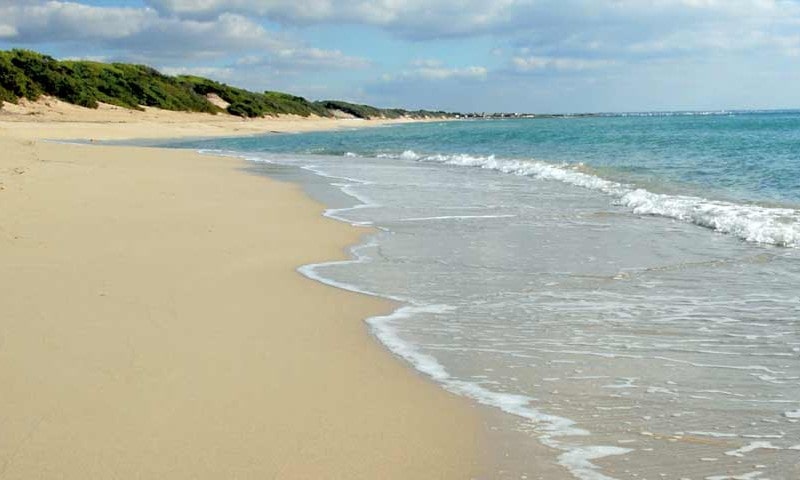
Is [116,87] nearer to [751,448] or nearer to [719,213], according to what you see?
[719,213]

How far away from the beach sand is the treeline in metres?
46.5

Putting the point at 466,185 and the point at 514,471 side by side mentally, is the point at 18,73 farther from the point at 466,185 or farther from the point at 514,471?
the point at 514,471

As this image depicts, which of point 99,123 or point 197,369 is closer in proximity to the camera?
point 197,369

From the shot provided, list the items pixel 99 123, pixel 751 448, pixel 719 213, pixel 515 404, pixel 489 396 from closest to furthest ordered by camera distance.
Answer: pixel 751 448 < pixel 515 404 < pixel 489 396 < pixel 719 213 < pixel 99 123

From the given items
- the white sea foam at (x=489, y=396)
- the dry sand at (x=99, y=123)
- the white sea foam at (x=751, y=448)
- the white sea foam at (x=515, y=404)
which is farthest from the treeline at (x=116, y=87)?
the white sea foam at (x=751, y=448)

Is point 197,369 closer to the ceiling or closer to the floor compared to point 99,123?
closer to the floor

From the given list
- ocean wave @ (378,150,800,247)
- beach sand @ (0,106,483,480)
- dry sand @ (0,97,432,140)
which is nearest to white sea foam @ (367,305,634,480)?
beach sand @ (0,106,483,480)

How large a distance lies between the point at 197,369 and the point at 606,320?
2.98 metres

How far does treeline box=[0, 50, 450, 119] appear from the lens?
52.2m

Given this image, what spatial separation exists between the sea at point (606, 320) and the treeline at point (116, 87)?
4666 centimetres

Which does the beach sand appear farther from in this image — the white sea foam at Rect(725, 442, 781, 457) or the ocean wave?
the ocean wave

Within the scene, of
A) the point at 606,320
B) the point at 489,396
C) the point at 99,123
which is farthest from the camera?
Result: the point at 99,123

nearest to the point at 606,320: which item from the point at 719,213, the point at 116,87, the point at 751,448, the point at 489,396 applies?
the point at 489,396

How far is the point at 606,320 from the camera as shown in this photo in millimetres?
5652
